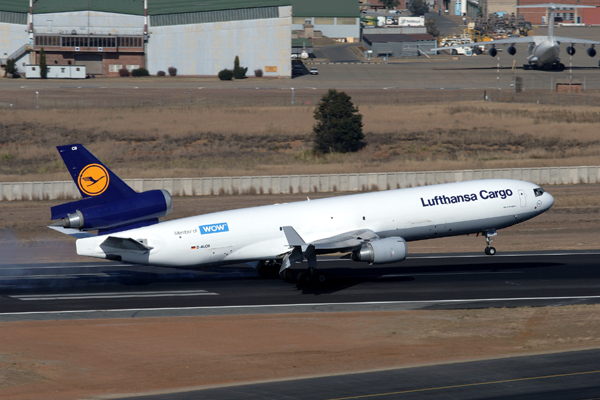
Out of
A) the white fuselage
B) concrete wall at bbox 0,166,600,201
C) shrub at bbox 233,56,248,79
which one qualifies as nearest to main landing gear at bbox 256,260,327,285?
the white fuselage

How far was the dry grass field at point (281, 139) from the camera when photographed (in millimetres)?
88625

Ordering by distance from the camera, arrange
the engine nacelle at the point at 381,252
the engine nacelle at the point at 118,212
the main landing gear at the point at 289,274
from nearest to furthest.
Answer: the engine nacelle at the point at 118,212 → the engine nacelle at the point at 381,252 → the main landing gear at the point at 289,274

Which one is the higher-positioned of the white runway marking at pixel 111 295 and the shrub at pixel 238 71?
the shrub at pixel 238 71

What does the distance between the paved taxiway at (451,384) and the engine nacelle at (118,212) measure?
16076 millimetres

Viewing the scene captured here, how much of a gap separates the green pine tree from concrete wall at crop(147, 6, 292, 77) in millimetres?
63899

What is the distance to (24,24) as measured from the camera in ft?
522

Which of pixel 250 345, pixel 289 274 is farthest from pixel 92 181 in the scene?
pixel 250 345

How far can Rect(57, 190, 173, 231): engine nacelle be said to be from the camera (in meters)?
39.0

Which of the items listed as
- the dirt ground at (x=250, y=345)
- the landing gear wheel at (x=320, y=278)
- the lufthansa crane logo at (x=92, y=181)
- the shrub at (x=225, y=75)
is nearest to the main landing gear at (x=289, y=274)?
the landing gear wheel at (x=320, y=278)

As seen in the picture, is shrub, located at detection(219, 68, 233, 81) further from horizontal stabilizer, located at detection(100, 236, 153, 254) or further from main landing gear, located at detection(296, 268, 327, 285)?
horizontal stabilizer, located at detection(100, 236, 153, 254)

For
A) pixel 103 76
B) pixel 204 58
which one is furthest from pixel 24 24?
pixel 204 58

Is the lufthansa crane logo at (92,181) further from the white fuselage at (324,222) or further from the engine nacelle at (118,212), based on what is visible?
the white fuselage at (324,222)

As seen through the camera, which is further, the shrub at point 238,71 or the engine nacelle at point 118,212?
the shrub at point 238,71

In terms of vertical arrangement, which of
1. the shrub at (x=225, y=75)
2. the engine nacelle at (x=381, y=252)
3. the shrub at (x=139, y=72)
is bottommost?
the engine nacelle at (x=381, y=252)
